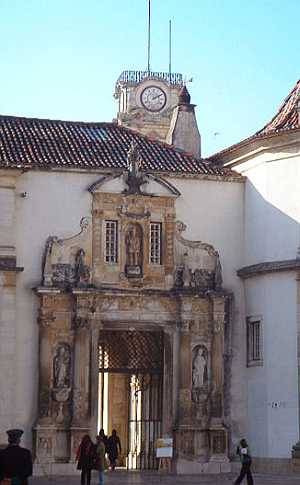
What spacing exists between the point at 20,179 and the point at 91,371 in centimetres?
574

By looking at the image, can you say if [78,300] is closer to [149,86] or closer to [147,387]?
[147,387]

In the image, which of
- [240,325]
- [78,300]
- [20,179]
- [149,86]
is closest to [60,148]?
[20,179]

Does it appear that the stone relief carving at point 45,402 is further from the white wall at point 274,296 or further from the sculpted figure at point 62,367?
the white wall at point 274,296

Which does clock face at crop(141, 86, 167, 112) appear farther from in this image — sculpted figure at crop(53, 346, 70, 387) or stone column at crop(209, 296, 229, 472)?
sculpted figure at crop(53, 346, 70, 387)

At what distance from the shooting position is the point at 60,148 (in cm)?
3391

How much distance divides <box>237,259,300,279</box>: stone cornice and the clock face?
38.9m

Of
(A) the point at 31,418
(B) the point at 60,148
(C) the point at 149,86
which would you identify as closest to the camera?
(A) the point at 31,418

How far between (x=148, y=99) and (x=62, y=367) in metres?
42.2

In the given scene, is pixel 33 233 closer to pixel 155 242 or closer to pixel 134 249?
pixel 134 249

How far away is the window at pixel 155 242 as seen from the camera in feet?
110

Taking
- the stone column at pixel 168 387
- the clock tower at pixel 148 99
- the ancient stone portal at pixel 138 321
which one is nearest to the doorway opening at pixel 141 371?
the ancient stone portal at pixel 138 321

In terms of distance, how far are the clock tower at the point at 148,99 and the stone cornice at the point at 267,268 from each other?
3659cm

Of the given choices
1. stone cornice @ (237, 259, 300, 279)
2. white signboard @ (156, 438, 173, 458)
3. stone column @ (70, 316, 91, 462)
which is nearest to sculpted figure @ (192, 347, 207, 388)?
white signboard @ (156, 438, 173, 458)

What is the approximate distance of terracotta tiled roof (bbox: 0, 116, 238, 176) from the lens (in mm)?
32969
